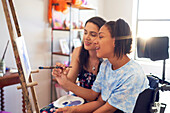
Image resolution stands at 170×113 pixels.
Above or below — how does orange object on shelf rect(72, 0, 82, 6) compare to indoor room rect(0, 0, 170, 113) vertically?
above

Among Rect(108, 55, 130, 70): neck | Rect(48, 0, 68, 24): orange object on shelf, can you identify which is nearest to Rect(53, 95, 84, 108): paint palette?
Rect(108, 55, 130, 70): neck

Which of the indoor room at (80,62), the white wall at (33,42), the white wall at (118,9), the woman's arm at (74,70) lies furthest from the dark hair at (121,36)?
the white wall at (118,9)

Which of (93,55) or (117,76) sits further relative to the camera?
(93,55)

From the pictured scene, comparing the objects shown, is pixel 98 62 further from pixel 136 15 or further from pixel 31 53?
pixel 136 15

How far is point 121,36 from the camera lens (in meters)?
1.22

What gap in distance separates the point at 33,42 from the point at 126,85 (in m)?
1.87

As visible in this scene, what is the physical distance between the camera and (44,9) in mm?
2805

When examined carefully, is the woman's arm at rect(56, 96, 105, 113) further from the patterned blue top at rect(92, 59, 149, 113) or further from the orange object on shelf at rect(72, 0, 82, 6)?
the orange object on shelf at rect(72, 0, 82, 6)

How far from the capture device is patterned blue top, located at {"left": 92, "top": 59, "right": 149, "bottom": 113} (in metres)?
1.15

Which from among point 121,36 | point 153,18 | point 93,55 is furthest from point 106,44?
point 153,18

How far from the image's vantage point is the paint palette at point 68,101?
139 centimetres

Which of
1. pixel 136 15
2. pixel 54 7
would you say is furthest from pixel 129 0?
pixel 54 7

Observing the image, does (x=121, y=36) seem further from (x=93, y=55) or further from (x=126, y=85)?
(x=93, y=55)

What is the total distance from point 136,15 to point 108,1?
73 cm
